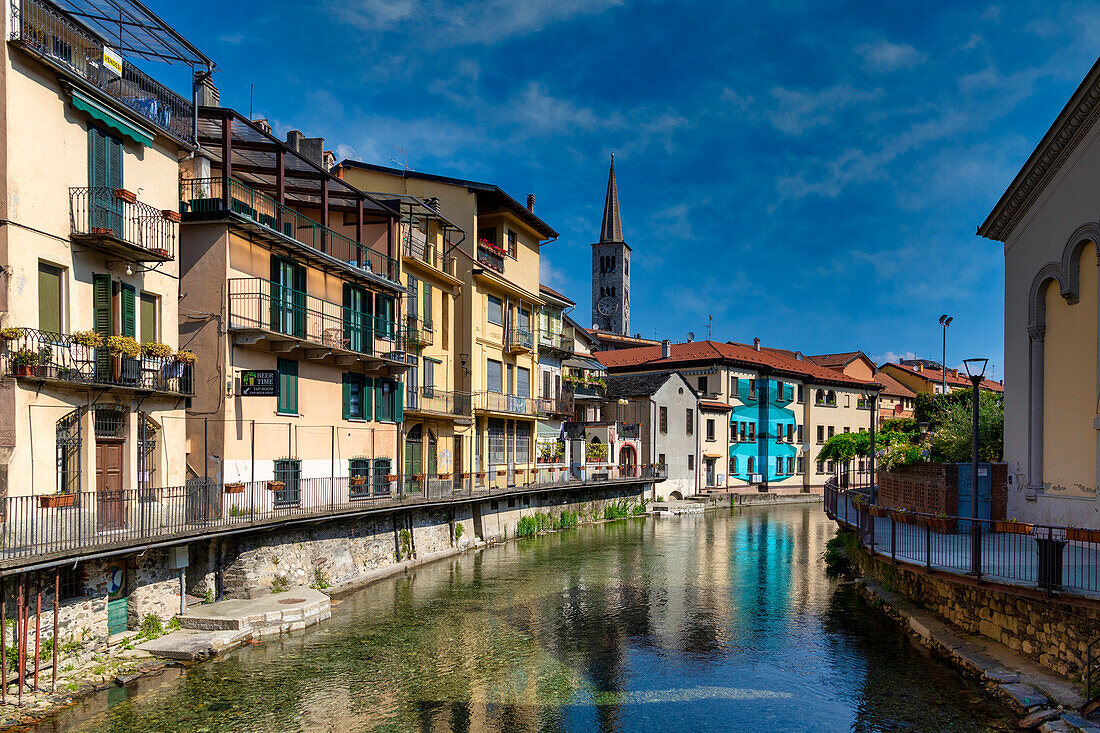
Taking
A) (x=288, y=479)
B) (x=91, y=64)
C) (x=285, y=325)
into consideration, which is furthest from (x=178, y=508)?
(x=91, y=64)

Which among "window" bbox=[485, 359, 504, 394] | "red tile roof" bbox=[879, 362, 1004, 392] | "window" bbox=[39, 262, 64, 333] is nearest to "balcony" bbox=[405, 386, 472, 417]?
"window" bbox=[485, 359, 504, 394]

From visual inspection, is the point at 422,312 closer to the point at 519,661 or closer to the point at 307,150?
the point at 307,150

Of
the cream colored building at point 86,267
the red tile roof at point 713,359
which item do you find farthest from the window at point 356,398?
the red tile roof at point 713,359

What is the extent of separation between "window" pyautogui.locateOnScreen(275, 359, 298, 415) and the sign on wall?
2334 mm

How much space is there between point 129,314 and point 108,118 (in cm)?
421

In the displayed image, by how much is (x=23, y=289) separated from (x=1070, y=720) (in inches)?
751

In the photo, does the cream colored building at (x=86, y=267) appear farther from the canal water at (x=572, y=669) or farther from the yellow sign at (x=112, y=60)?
the canal water at (x=572, y=669)

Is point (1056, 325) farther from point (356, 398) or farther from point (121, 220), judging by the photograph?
point (121, 220)

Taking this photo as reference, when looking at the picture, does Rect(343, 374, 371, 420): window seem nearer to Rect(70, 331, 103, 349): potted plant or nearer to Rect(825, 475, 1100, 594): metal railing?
Rect(70, 331, 103, 349): potted plant

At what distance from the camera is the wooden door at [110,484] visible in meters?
16.7

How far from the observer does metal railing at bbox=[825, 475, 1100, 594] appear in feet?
43.2

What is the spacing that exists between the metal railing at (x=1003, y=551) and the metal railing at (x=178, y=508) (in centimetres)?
1482

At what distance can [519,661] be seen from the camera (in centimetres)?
1770

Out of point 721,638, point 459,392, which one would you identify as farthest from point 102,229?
point 459,392
